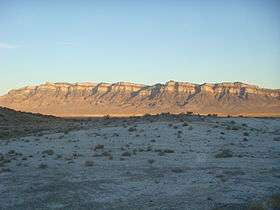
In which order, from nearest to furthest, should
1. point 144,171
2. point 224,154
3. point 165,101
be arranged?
point 144,171 → point 224,154 → point 165,101

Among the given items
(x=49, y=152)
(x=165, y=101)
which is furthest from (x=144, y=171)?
(x=165, y=101)

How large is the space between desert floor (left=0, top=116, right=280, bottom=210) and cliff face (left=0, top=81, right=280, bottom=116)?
389 ft

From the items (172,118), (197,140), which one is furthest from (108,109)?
(197,140)

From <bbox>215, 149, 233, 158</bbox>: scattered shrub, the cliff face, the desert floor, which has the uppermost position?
the cliff face

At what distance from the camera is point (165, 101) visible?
172 meters

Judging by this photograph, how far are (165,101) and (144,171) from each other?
154m

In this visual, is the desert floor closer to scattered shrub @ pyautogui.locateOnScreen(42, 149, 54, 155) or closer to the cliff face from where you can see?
scattered shrub @ pyautogui.locateOnScreen(42, 149, 54, 155)

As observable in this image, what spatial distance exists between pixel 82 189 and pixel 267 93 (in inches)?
6687

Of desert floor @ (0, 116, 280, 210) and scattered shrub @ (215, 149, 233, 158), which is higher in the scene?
scattered shrub @ (215, 149, 233, 158)

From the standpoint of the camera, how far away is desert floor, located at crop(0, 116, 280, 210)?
13.9 meters

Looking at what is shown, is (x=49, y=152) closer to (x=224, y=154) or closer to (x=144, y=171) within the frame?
(x=144, y=171)

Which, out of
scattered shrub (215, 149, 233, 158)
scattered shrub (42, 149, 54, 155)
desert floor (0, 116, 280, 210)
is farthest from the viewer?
scattered shrub (42, 149, 54, 155)

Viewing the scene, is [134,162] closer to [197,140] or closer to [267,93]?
[197,140]

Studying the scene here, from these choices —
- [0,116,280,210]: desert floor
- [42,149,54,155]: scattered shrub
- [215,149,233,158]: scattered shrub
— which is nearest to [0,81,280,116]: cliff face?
[0,116,280,210]: desert floor
